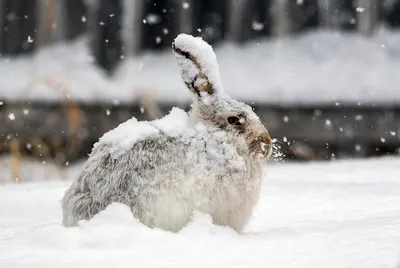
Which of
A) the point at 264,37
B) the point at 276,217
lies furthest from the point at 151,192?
the point at 264,37

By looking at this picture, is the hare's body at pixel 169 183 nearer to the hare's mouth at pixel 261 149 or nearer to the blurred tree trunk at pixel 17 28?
the hare's mouth at pixel 261 149

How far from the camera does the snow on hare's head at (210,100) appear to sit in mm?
2336

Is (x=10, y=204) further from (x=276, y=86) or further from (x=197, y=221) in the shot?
(x=276, y=86)

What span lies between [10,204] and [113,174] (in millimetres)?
1026

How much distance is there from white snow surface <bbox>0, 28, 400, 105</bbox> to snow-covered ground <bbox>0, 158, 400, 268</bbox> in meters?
1.63

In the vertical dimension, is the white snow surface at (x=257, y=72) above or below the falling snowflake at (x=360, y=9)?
below

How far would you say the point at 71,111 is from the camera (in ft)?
14.4

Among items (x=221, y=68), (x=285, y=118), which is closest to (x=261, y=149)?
(x=285, y=118)

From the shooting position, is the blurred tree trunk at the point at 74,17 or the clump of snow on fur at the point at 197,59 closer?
the clump of snow on fur at the point at 197,59

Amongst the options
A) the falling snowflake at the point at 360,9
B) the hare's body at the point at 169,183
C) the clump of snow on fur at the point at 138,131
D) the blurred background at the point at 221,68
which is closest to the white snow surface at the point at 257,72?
Answer: the blurred background at the point at 221,68

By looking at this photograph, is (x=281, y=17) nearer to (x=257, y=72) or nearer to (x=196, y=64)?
(x=257, y=72)

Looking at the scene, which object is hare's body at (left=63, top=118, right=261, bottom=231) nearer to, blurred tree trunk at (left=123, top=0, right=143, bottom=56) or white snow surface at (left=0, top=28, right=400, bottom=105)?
white snow surface at (left=0, top=28, right=400, bottom=105)

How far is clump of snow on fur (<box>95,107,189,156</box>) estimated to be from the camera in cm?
225

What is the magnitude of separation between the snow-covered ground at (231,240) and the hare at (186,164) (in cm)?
6
